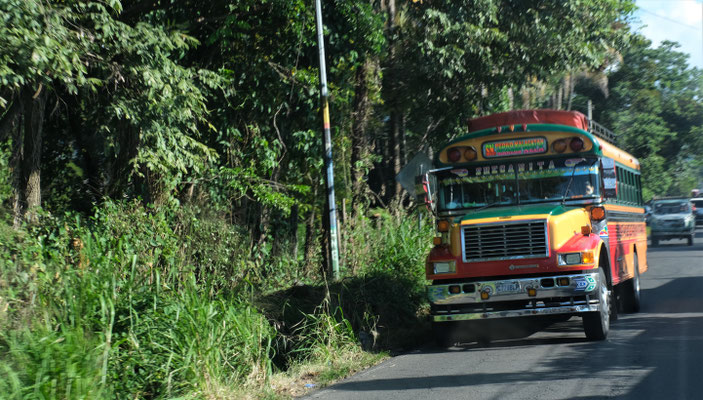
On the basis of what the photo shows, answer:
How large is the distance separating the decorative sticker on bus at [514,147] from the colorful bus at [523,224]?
15mm

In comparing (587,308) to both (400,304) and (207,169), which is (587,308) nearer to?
(400,304)

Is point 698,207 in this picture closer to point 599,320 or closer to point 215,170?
point 215,170

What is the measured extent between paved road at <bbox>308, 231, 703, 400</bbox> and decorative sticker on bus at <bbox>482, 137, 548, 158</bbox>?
8.90 ft

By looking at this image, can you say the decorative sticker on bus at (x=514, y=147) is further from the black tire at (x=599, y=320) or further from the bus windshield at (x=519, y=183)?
the black tire at (x=599, y=320)

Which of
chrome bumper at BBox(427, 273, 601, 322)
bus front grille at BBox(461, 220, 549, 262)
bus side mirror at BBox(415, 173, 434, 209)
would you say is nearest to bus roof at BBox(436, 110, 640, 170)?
bus side mirror at BBox(415, 173, 434, 209)

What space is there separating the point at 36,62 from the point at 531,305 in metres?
6.93

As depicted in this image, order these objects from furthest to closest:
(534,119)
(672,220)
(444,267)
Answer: (672,220), (534,119), (444,267)

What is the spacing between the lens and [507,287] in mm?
10125

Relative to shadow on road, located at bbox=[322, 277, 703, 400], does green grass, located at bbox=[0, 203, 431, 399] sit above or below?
above

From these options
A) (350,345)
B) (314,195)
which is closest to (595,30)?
(314,195)

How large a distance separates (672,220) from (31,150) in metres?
29.7

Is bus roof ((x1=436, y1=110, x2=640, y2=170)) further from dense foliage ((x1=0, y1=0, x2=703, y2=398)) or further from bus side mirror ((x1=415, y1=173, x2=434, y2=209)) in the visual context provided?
dense foliage ((x1=0, y1=0, x2=703, y2=398))

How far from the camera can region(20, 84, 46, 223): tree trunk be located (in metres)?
12.2

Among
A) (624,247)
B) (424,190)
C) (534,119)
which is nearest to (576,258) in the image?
(424,190)
